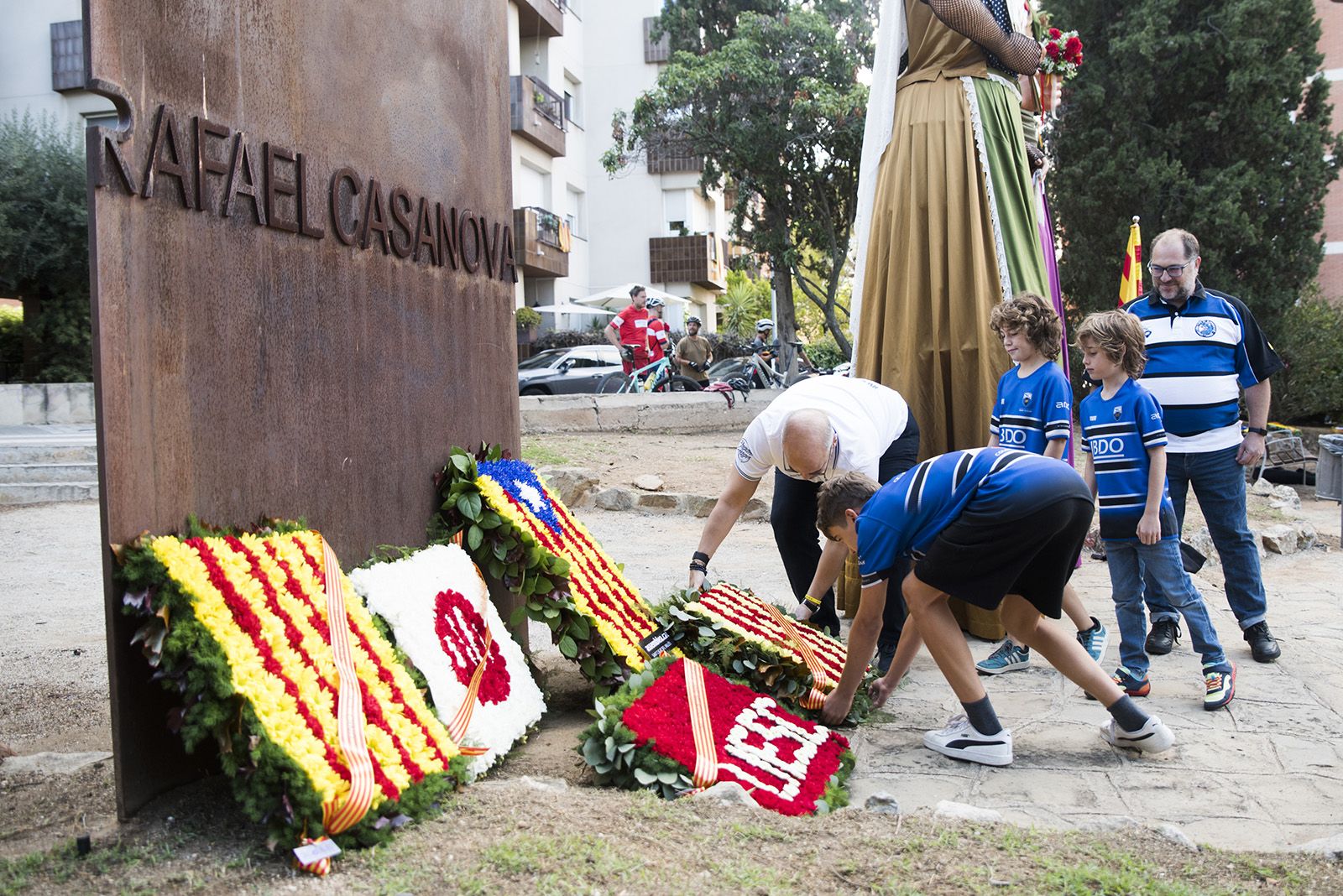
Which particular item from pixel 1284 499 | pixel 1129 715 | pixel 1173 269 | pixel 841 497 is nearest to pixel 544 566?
pixel 841 497

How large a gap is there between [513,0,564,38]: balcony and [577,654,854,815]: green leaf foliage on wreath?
24.6 meters

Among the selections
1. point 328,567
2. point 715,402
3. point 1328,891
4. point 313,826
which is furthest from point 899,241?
point 715,402

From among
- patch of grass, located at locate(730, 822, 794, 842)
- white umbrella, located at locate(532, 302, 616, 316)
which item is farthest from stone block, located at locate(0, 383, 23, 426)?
patch of grass, located at locate(730, 822, 794, 842)

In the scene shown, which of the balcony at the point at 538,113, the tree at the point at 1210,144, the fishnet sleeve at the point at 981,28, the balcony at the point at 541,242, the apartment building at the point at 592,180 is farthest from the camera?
the apartment building at the point at 592,180

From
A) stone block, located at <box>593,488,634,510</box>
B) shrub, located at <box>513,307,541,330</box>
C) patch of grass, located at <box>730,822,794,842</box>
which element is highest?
shrub, located at <box>513,307,541,330</box>

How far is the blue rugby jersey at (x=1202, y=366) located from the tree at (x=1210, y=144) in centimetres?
1185

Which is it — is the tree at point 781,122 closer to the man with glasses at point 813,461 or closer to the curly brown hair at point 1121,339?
the man with glasses at point 813,461

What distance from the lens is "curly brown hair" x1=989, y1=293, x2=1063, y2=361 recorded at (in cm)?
461

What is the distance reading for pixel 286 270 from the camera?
3.51 metres

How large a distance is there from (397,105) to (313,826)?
2618 millimetres

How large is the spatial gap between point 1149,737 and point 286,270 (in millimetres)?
3115

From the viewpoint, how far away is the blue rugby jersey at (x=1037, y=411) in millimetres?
4617

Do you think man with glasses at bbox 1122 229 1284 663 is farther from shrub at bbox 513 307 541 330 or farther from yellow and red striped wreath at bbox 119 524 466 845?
shrub at bbox 513 307 541 330

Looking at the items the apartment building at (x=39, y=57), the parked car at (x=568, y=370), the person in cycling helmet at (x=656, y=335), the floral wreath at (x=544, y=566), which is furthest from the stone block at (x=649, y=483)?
the apartment building at (x=39, y=57)
